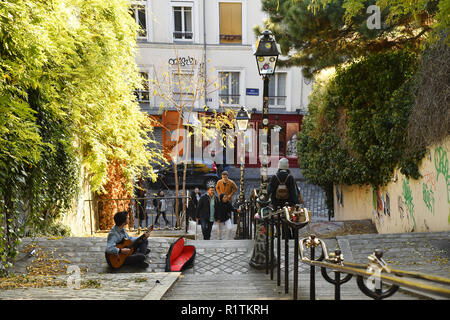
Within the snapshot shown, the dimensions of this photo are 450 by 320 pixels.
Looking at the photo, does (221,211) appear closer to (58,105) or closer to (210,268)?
(210,268)

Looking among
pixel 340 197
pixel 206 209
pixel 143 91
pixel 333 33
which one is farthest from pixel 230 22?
pixel 206 209

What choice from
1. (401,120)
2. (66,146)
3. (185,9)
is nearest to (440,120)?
(401,120)

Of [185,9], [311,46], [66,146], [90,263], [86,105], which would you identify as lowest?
[90,263]

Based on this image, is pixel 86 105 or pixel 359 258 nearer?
pixel 359 258

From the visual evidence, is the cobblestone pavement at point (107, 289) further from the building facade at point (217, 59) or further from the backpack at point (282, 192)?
the building facade at point (217, 59)

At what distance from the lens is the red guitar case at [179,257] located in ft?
22.1

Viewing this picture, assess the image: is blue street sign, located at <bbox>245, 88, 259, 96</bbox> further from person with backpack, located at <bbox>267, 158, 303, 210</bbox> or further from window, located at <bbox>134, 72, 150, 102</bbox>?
person with backpack, located at <bbox>267, 158, 303, 210</bbox>

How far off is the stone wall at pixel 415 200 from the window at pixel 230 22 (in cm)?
1496

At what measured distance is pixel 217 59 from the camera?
79.4 feet

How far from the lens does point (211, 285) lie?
18.0ft

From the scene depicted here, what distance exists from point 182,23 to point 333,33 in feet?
49.9

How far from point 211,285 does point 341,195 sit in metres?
9.57

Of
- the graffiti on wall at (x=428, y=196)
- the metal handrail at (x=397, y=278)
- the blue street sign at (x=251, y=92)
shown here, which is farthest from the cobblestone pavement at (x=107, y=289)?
the blue street sign at (x=251, y=92)
